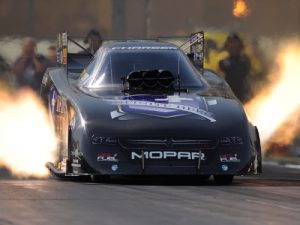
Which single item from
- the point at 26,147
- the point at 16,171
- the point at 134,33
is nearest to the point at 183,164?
the point at 16,171

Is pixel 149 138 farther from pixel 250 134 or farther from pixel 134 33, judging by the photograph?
pixel 134 33

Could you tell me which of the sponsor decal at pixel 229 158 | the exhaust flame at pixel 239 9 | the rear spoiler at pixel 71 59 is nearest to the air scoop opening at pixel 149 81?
the sponsor decal at pixel 229 158

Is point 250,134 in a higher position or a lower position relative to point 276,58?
lower

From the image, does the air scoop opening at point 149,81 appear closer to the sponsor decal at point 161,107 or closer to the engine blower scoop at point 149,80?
the engine blower scoop at point 149,80

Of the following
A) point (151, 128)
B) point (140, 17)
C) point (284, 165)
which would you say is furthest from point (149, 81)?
point (140, 17)

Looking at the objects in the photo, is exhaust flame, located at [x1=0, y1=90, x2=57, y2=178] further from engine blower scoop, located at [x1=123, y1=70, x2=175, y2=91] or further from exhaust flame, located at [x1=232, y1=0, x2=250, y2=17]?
exhaust flame, located at [x1=232, y1=0, x2=250, y2=17]

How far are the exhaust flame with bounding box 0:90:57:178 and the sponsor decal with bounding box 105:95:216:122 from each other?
155 centimetres

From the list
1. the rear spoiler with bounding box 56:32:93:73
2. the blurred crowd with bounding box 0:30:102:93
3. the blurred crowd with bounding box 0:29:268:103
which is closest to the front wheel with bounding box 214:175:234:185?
the rear spoiler with bounding box 56:32:93:73

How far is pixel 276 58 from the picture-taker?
1764cm

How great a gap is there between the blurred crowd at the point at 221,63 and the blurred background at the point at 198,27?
0.02 m

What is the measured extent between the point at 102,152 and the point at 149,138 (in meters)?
0.49

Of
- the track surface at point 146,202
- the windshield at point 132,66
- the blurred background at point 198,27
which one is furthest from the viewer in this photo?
the blurred background at point 198,27

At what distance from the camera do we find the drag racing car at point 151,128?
32.9 ft

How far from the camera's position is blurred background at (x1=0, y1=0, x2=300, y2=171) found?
17406 millimetres
